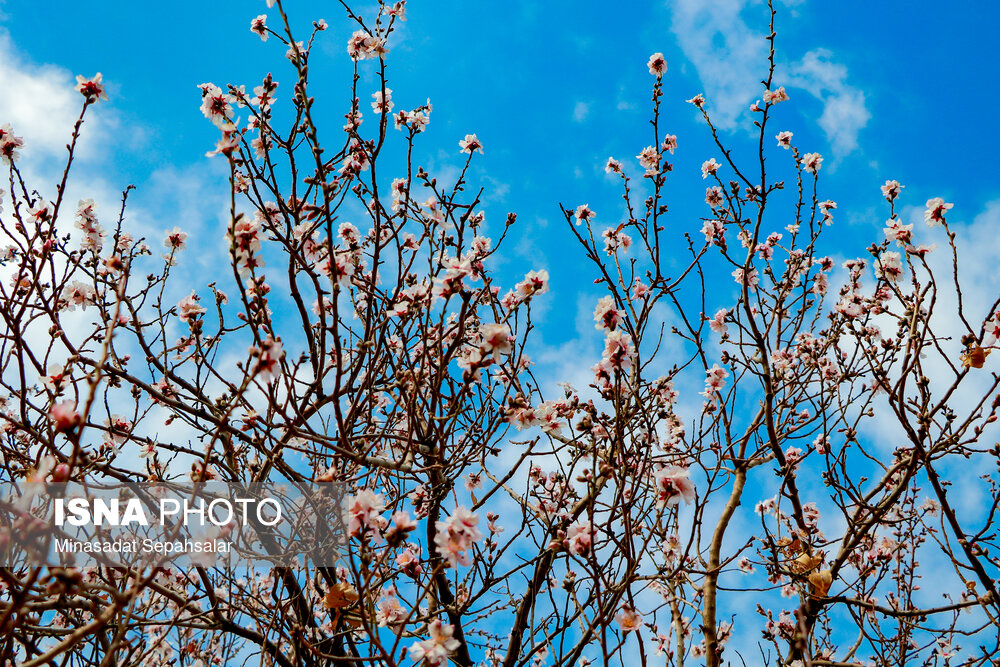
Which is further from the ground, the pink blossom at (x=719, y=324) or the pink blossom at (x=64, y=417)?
the pink blossom at (x=719, y=324)

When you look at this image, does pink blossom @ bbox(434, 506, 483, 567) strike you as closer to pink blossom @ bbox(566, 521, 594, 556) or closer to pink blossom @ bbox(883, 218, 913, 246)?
pink blossom @ bbox(566, 521, 594, 556)

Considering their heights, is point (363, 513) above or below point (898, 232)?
below

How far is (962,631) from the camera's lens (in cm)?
396

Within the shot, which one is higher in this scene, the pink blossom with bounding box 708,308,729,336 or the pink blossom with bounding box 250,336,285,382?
the pink blossom with bounding box 708,308,729,336

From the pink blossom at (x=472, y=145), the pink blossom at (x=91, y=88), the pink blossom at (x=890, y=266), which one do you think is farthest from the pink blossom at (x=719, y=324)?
the pink blossom at (x=91, y=88)

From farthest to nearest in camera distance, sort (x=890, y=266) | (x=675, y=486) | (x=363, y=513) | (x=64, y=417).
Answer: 1. (x=890, y=266)
2. (x=675, y=486)
3. (x=363, y=513)
4. (x=64, y=417)

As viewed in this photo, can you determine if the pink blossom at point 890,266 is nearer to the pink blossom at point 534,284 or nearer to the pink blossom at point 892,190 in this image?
the pink blossom at point 892,190

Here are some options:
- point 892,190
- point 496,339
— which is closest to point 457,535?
point 496,339

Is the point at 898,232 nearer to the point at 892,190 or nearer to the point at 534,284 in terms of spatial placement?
the point at 892,190

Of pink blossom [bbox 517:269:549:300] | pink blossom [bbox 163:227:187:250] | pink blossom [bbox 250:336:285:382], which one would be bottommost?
pink blossom [bbox 250:336:285:382]

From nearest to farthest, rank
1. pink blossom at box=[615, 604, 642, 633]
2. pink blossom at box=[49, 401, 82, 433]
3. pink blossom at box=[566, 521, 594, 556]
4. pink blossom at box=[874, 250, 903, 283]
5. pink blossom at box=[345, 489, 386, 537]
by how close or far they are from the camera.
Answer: pink blossom at box=[49, 401, 82, 433] < pink blossom at box=[345, 489, 386, 537] < pink blossom at box=[566, 521, 594, 556] < pink blossom at box=[615, 604, 642, 633] < pink blossom at box=[874, 250, 903, 283]

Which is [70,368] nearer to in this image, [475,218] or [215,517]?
[215,517]

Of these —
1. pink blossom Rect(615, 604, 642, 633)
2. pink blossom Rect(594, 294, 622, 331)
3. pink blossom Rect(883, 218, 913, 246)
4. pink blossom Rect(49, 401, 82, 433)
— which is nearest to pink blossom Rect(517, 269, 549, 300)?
pink blossom Rect(594, 294, 622, 331)

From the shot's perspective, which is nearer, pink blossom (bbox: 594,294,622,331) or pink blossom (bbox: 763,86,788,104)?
pink blossom (bbox: 594,294,622,331)
